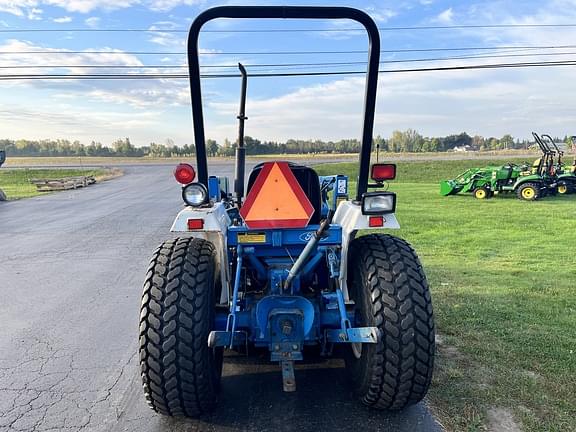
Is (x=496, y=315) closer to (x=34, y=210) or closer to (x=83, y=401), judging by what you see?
(x=83, y=401)

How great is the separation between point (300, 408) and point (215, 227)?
1375 mm

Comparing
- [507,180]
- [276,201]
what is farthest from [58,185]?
[276,201]

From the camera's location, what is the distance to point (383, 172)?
3186 mm

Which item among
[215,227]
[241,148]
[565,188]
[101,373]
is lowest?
[101,373]

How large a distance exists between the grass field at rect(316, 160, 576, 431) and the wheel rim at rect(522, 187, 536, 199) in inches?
227

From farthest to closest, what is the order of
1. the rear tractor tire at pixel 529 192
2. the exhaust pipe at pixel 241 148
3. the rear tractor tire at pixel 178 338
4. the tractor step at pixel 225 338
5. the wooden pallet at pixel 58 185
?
the wooden pallet at pixel 58 185 < the rear tractor tire at pixel 529 192 < the exhaust pipe at pixel 241 148 < the rear tractor tire at pixel 178 338 < the tractor step at pixel 225 338

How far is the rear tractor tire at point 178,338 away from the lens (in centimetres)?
278

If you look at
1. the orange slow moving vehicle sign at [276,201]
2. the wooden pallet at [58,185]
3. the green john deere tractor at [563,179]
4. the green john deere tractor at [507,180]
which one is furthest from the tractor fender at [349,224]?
the wooden pallet at [58,185]

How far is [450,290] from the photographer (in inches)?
222

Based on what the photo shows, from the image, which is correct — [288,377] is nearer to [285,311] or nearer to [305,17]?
[285,311]

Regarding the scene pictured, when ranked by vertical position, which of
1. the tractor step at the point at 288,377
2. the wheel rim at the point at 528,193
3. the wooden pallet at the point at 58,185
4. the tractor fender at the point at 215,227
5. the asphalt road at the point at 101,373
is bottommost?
the wooden pallet at the point at 58,185

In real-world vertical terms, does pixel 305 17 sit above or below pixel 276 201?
above

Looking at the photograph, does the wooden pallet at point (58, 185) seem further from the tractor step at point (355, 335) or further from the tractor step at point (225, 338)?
the tractor step at point (355, 335)

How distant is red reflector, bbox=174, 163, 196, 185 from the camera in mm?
3205
